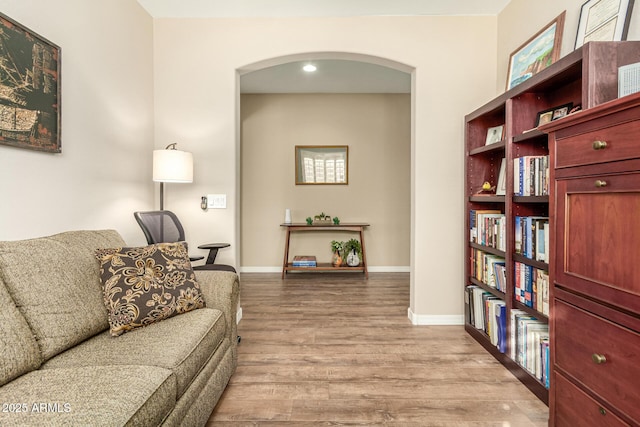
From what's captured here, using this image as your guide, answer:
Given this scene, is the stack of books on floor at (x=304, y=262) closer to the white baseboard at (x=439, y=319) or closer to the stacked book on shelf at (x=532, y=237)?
the white baseboard at (x=439, y=319)

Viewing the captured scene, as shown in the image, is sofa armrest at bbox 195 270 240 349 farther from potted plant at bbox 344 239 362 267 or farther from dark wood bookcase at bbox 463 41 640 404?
potted plant at bbox 344 239 362 267

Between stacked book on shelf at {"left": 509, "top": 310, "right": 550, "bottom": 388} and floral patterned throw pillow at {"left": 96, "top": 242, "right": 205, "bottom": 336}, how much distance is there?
6.06 ft

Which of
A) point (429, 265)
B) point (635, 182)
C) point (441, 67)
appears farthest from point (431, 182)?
point (635, 182)

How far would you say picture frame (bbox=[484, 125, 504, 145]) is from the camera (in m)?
2.52

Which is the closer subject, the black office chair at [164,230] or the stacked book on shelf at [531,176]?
the stacked book on shelf at [531,176]

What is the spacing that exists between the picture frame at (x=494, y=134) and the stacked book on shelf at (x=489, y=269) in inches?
33.6

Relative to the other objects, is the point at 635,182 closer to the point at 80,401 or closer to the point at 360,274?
the point at 80,401

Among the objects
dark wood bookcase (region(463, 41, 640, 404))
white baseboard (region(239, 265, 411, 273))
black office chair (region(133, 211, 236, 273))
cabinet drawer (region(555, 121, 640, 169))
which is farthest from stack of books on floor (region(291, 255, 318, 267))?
cabinet drawer (region(555, 121, 640, 169))

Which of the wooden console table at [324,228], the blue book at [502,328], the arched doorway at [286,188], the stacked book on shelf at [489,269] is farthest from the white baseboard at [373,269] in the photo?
the blue book at [502,328]

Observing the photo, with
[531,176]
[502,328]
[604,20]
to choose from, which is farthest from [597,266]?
[604,20]

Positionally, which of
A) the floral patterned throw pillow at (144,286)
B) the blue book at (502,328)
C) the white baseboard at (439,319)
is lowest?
the white baseboard at (439,319)

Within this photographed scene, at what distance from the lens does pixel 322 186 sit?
526 cm

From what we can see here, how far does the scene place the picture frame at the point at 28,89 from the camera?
160 cm

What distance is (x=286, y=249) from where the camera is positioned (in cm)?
491
